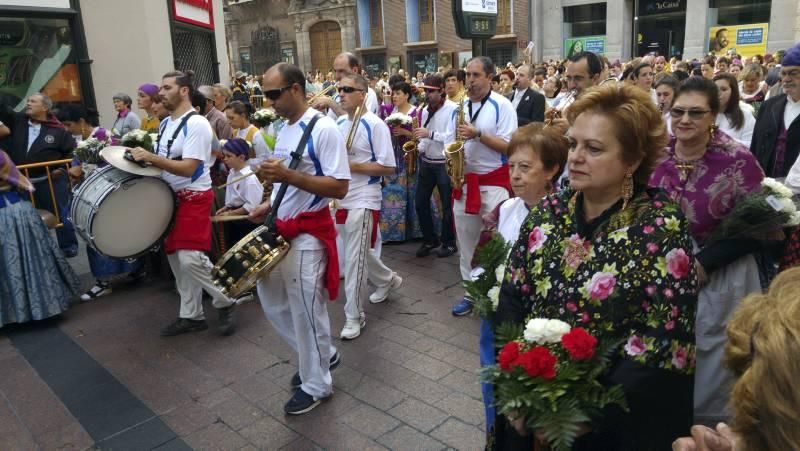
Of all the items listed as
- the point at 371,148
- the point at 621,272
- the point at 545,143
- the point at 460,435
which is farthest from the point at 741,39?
the point at 621,272

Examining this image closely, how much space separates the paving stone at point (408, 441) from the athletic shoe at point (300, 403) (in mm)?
579

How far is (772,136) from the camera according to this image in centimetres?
447

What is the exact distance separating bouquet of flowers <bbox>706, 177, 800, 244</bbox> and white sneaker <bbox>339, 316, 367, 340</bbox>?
2.86 m

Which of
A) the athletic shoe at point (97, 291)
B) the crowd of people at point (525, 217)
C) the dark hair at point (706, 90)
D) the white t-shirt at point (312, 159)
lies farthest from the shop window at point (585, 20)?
the white t-shirt at point (312, 159)

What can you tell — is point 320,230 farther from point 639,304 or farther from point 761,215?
point 761,215

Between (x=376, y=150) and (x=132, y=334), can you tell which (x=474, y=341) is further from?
(x=132, y=334)

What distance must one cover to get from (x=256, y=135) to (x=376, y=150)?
2164 mm

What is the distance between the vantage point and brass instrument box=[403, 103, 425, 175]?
733 centimetres

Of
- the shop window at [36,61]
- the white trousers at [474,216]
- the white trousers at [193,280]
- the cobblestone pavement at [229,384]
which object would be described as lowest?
the cobblestone pavement at [229,384]

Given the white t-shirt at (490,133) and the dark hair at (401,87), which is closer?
the white t-shirt at (490,133)

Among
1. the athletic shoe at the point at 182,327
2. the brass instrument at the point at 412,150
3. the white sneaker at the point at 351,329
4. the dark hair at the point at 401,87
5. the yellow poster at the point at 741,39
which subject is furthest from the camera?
the yellow poster at the point at 741,39

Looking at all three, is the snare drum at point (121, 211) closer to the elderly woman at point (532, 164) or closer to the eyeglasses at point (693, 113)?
the elderly woman at point (532, 164)

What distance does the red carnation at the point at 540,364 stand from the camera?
1793 mm

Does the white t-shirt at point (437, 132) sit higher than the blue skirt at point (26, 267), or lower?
higher
